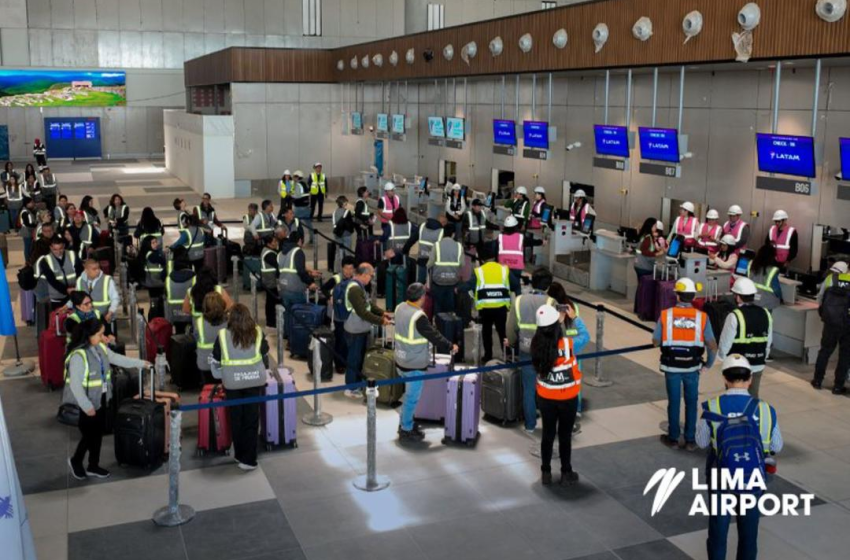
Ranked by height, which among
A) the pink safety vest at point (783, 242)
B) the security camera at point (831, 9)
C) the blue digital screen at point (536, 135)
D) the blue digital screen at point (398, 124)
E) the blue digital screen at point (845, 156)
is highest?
the security camera at point (831, 9)

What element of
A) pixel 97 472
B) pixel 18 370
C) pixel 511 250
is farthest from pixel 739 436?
pixel 18 370

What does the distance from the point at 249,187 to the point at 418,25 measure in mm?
8252

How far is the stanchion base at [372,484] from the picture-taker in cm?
800

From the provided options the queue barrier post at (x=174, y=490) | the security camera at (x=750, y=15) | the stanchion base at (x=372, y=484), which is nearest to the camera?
the queue barrier post at (x=174, y=490)

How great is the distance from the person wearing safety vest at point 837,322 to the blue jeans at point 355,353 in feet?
17.8

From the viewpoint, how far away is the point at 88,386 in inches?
309

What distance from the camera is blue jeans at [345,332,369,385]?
10.5 metres

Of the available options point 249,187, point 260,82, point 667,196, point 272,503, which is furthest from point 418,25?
point 272,503

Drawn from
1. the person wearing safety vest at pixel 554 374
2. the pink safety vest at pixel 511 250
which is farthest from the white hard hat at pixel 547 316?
the pink safety vest at pixel 511 250

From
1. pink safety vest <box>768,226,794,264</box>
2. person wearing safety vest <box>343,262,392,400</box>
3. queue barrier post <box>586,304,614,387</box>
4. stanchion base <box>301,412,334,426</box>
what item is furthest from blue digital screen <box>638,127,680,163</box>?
stanchion base <box>301,412,334,426</box>

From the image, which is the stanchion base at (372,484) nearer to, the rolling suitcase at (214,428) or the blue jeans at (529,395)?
the rolling suitcase at (214,428)

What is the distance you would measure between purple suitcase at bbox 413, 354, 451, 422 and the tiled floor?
0.35 meters

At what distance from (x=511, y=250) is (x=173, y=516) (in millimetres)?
7190

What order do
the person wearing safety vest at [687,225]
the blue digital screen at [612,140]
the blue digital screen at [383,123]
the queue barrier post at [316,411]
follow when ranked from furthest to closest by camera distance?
the blue digital screen at [383,123] < the blue digital screen at [612,140] < the person wearing safety vest at [687,225] < the queue barrier post at [316,411]
